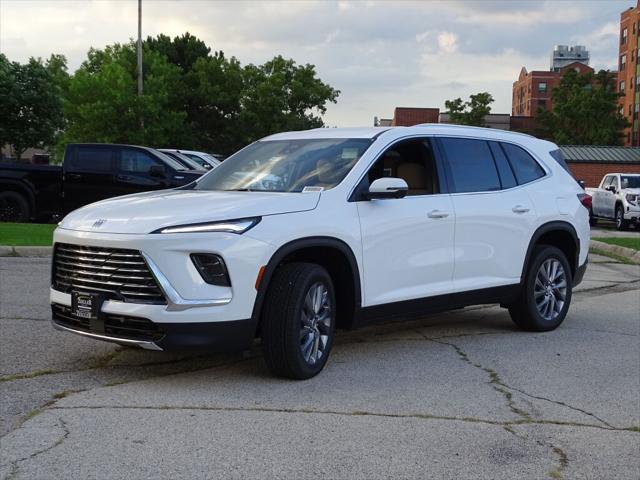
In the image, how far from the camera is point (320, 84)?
194 ft

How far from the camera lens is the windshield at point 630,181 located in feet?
88.5

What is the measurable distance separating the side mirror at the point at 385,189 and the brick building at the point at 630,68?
8784cm

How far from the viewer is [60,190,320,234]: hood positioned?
5449 millimetres

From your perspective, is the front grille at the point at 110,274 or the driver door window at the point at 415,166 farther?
the driver door window at the point at 415,166

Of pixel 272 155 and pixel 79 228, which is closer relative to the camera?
pixel 79 228

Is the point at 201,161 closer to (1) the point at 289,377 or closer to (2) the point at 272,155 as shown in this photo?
(2) the point at 272,155

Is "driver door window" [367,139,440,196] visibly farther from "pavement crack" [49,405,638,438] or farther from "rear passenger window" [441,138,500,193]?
"pavement crack" [49,405,638,438]

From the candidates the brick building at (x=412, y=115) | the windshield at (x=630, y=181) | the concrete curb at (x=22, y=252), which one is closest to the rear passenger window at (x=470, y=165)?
the concrete curb at (x=22, y=252)

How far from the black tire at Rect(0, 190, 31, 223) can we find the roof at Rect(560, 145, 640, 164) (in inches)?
1369

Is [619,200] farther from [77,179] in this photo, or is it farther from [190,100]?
[190,100]

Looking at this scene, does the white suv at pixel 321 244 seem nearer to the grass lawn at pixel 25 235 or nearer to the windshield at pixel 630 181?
the grass lawn at pixel 25 235

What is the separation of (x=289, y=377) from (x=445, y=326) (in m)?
2.83

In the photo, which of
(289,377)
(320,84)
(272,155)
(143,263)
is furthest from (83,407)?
(320,84)

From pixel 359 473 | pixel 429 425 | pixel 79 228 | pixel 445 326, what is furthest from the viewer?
pixel 445 326
